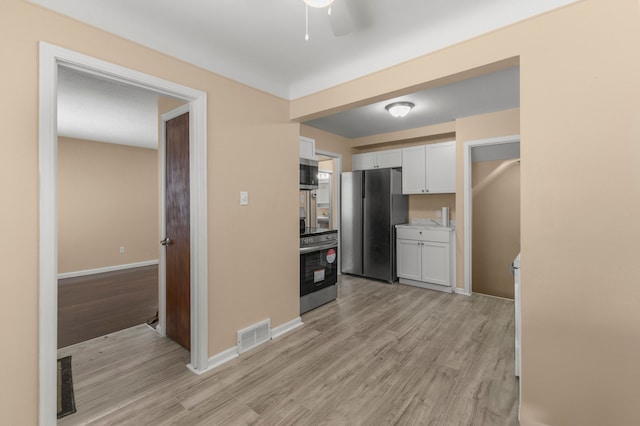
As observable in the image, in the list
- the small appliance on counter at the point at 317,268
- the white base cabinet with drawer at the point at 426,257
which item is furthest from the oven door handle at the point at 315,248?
the white base cabinet with drawer at the point at 426,257

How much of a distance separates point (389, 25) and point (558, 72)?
1.06 m

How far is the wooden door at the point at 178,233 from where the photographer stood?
7.91ft

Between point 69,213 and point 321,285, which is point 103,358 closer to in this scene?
point 321,285

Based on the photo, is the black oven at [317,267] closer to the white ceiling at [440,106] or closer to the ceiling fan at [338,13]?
the white ceiling at [440,106]

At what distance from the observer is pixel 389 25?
1.88 m

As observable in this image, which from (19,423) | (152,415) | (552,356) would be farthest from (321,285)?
(19,423)

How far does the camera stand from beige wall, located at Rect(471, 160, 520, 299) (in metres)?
4.18

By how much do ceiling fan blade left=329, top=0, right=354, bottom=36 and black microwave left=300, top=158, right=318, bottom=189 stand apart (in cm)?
193

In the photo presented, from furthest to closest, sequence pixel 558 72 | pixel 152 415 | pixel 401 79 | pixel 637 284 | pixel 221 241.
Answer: pixel 221 241 → pixel 401 79 → pixel 152 415 → pixel 558 72 → pixel 637 284

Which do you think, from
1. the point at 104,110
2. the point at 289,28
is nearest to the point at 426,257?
the point at 289,28

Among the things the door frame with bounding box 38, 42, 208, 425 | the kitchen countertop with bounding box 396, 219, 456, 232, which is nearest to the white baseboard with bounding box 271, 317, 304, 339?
the door frame with bounding box 38, 42, 208, 425

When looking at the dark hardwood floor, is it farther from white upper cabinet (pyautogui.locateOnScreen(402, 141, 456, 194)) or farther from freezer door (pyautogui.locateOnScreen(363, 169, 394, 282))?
white upper cabinet (pyautogui.locateOnScreen(402, 141, 456, 194))

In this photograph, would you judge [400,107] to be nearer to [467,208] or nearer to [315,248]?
[467,208]

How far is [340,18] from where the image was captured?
1475mm
